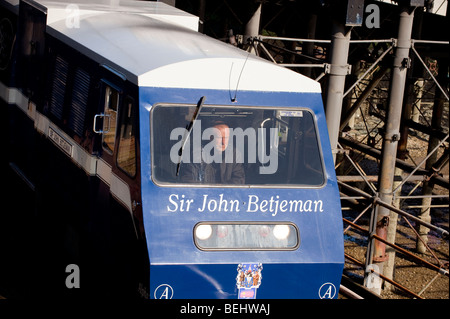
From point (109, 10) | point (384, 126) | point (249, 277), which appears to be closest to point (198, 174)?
point (249, 277)

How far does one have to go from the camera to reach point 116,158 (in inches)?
321

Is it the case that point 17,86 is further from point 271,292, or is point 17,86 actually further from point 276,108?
point 271,292

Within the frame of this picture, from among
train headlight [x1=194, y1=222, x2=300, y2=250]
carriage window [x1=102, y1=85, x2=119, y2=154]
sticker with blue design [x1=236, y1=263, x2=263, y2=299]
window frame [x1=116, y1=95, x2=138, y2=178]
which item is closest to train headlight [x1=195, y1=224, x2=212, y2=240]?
train headlight [x1=194, y1=222, x2=300, y2=250]

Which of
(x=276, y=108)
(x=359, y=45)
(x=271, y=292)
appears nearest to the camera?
(x=271, y=292)

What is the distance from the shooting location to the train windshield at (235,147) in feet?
25.7

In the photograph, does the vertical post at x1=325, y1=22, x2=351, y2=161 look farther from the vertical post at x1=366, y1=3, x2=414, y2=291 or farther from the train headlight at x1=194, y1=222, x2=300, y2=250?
the train headlight at x1=194, y1=222, x2=300, y2=250

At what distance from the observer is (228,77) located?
8148 millimetres

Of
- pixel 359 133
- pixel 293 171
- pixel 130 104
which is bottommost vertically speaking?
pixel 359 133

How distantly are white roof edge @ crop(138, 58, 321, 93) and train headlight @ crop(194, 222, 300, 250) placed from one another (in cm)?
147

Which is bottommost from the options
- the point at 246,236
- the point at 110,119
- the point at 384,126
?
the point at 246,236

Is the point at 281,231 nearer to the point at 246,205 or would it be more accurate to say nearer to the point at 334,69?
the point at 246,205

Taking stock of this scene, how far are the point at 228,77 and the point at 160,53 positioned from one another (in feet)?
2.81

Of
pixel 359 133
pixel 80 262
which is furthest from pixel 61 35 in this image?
pixel 359 133

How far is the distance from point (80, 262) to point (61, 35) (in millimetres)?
2964
